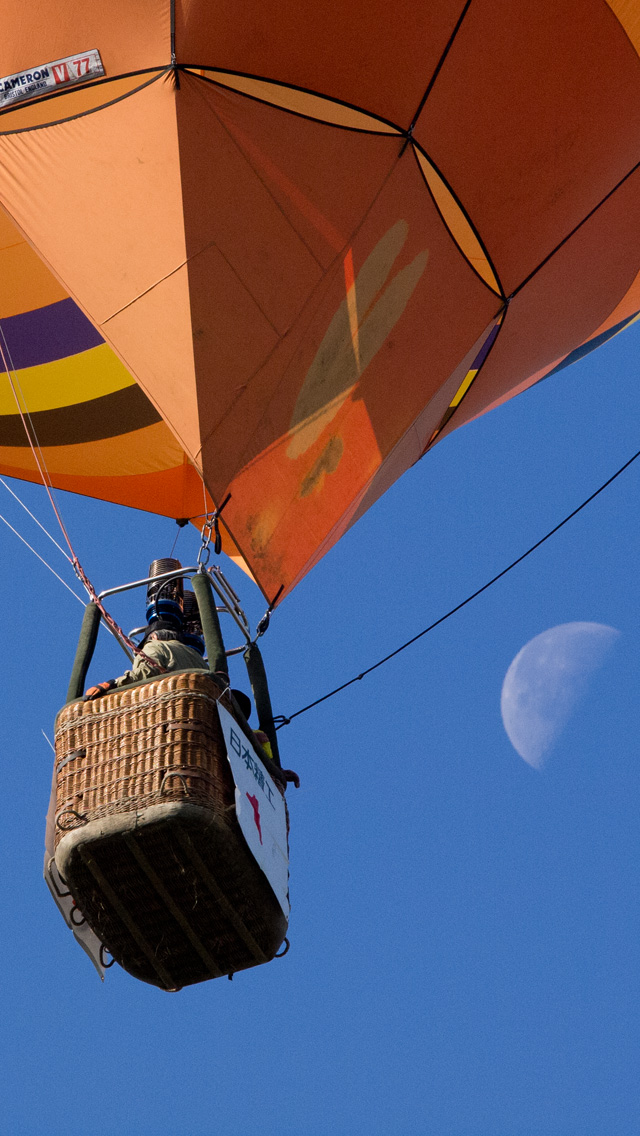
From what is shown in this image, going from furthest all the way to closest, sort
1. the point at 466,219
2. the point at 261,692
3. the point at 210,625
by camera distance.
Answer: the point at 466,219
the point at 261,692
the point at 210,625

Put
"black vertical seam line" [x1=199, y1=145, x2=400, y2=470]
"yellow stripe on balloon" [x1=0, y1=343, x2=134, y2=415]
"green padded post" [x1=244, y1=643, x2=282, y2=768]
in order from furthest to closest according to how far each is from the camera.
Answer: "yellow stripe on balloon" [x1=0, y1=343, x2=134, y2=415]
"black vertical seam line" [x1=199, y1=145, x2=400, y2=470]
"green padded post" [x1=244, y1=643, x2=282, y2=768]

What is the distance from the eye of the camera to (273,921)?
417 centimetres

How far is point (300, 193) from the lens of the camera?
187 inches

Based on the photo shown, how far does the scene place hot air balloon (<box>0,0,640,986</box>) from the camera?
4566mm

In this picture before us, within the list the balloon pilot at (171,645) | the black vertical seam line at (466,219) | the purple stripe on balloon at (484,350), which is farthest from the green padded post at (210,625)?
the purple stripe on balloon at (484,350)

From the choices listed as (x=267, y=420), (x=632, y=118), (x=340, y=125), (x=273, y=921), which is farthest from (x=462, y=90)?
(x=273, y=921)

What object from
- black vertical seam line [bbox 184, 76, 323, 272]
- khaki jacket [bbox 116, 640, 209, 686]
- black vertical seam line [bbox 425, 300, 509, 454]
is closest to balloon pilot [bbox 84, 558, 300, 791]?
khaki jacket [bbox 116, 640, 209, 686]

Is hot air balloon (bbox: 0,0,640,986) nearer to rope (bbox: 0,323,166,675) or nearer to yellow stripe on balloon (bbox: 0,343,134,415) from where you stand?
rope (bbox: 0,323,166,675)

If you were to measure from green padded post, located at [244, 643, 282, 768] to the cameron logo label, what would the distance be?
1.87 metres

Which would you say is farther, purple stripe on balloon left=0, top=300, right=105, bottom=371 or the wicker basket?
purple stripe on balloon left=0, top=300, right=105, bottom=371

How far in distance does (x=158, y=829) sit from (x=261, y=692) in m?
0.88

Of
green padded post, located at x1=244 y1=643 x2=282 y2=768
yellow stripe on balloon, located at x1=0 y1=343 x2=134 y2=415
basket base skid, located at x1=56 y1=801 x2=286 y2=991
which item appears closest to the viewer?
basket base skid, located at x1=56 y1=801 x2=286 y2=991

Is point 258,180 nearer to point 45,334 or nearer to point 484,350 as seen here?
point 484,350

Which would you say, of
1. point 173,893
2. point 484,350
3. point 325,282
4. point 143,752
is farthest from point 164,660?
point 484,350
